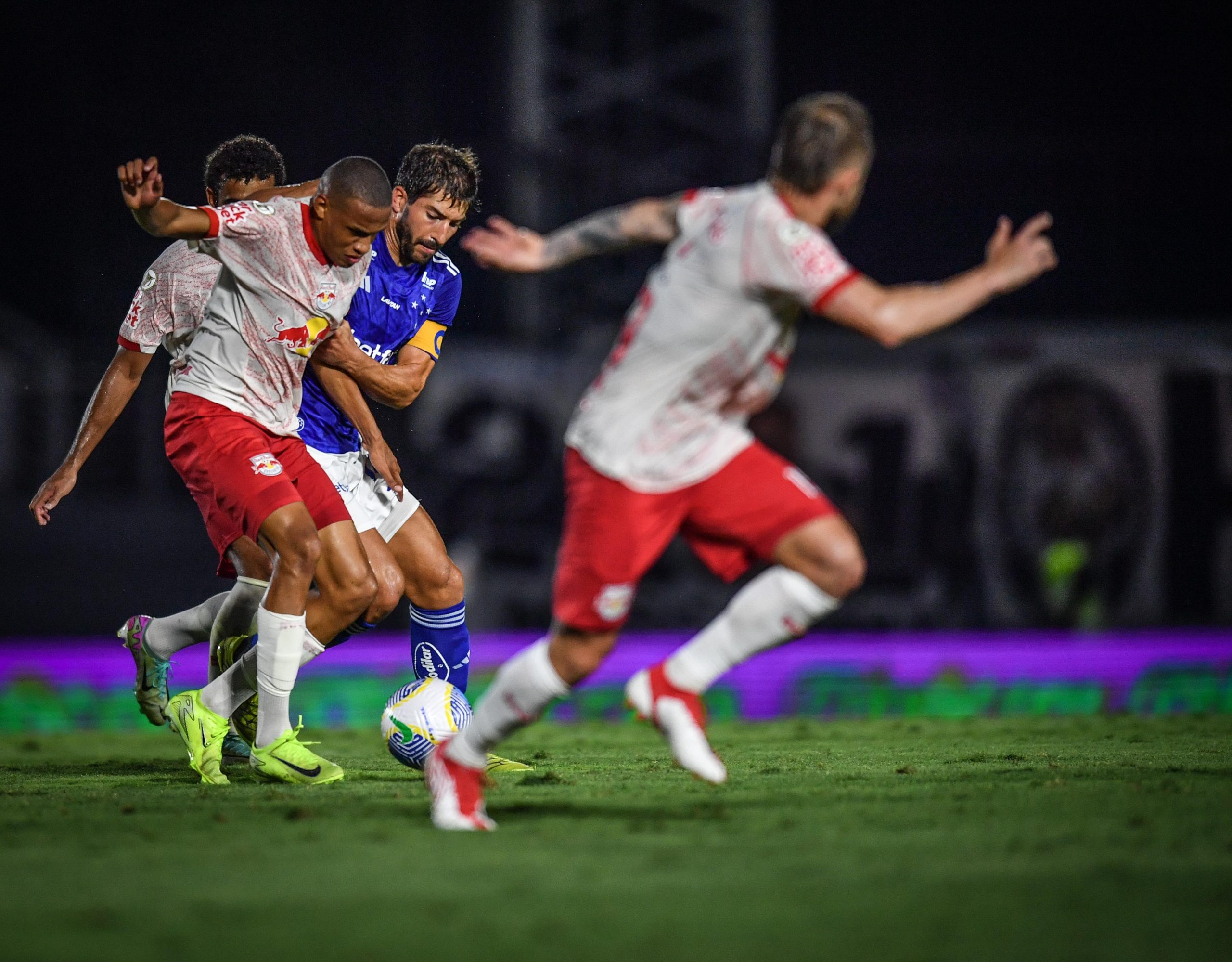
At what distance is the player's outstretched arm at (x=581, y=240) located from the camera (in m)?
3.86

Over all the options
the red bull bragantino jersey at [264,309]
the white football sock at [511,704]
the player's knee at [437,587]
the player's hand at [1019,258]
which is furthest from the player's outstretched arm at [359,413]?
the player's hand at [1019,258]

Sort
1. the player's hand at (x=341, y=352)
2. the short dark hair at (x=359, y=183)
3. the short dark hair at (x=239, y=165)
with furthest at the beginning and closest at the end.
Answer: the short dark hair at (x=239, y=165) → the player's hand at (x=341, y=352) → the short dark hair at (x=359, y=183)

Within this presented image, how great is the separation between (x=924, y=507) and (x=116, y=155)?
766 cm

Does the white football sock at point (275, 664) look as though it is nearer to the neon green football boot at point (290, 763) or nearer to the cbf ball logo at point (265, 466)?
the neon green football boot at point (290, 763)

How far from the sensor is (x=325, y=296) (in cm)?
473

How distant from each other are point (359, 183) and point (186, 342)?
3.30 feet

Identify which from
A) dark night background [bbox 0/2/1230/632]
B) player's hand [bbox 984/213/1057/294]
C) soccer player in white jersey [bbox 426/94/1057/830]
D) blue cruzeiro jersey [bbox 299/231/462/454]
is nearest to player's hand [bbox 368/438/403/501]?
blue cruzeiro jersey [bbox 299/231/462/454]

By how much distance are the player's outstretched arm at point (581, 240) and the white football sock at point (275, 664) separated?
1.41 metres

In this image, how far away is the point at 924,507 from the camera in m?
12.4

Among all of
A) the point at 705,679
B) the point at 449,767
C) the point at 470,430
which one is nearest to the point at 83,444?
the point at 449,767

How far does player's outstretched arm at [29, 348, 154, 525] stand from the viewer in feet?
16.7

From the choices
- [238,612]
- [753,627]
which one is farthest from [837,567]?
[238,612]

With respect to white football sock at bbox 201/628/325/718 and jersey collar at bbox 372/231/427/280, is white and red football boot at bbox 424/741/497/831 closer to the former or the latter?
white football sock at bbox 201/628/325/718

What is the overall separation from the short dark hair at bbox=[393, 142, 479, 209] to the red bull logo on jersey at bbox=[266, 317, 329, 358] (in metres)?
0.68
